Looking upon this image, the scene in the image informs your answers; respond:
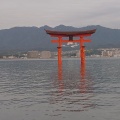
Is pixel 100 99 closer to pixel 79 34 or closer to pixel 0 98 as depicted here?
pixel 0 98

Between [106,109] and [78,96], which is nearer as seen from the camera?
[106,109]

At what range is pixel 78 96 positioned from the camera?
2273cm

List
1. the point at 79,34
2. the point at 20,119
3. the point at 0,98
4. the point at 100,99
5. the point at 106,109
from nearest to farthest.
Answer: the point at 20,119 < the point at 106,109 < the point at 100,99 < the point at 0,98 < the point at 79,34

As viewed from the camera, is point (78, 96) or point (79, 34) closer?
point (78, 96)

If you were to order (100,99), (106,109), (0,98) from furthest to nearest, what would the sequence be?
(0,98), (100,99), (106,109)

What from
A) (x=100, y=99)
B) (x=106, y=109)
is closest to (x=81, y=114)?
(x=106, y=109)

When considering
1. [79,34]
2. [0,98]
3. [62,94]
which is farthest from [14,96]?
[79,34]

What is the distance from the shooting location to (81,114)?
1656 centimetres

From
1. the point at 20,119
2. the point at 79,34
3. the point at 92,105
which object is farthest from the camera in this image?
the point at 79,34

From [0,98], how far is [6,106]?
12.0 ft

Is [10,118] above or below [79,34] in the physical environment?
below

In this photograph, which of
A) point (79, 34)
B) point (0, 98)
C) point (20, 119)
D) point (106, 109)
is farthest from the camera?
point (79, 34)

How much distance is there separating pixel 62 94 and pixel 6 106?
602 centimetres

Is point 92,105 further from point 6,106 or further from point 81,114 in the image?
point 6,106
